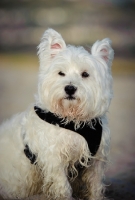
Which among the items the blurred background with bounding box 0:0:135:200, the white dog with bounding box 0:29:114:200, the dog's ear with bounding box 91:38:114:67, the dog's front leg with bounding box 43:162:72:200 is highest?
the blurred background with bounding box 0:0:135:200

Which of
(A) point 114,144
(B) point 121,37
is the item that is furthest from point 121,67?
(A) point 114,144

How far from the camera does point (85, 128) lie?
4.23m

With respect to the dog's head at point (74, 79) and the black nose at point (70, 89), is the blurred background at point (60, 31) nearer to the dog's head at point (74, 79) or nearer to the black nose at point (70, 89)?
the dog's head at point (74, 79)

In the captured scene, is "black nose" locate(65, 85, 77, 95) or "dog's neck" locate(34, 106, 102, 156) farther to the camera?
"dog's neck" locate(34, 106, 102, 156)

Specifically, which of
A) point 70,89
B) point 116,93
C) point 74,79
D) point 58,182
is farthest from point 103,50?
point 116,93

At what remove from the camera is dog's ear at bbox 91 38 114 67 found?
4.20 metres

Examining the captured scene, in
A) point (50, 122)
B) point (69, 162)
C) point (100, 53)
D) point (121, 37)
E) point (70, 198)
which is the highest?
point (121, 37)

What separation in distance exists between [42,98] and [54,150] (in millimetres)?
451

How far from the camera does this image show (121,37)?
255 inches

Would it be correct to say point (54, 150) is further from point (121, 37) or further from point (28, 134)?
point (121, 37)

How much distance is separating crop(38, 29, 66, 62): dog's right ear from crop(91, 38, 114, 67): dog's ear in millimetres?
265

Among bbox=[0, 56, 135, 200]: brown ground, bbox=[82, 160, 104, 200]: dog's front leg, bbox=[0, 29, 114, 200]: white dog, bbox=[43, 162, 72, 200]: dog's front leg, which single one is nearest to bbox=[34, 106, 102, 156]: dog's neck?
bbox=[0, 29, 114, 200]: white dog

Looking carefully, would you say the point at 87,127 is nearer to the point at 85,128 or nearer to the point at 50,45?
the point at 85,128

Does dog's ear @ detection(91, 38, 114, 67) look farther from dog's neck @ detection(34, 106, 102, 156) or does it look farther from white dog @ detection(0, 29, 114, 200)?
dog's neck @ detection(34, 106, 102, 156)
